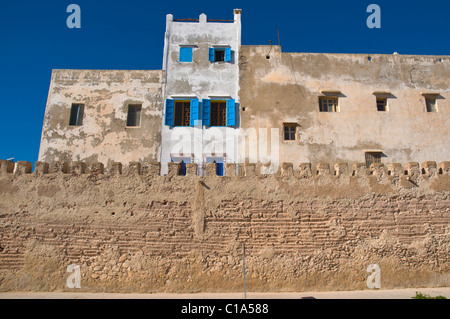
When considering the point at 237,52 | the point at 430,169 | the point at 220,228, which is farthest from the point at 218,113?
the point at 430,169

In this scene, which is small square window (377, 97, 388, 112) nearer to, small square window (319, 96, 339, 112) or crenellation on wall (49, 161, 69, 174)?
small square window (319, 96, 339, 112)

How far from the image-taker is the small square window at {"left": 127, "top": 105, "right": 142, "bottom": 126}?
1873cm

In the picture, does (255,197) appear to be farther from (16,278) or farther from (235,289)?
(16,278)

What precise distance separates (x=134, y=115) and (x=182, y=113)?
2511 millimetres

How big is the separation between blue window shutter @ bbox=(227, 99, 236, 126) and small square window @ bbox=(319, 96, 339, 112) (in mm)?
4590

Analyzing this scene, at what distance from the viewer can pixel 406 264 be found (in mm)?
10711

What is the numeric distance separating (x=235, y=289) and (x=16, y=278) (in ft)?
20.7

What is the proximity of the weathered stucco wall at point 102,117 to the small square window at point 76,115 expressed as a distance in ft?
0.63

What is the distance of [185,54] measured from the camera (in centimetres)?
1961

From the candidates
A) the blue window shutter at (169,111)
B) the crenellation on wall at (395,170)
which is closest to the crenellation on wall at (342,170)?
the crenellation on wall at (395,170)

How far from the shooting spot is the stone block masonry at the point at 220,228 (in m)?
10.4

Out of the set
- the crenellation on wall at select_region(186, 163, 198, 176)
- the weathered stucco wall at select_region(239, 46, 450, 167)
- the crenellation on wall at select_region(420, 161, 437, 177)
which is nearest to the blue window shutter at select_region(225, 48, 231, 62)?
the weathered stucco wall at select_region(239, 46, 450, 167)
